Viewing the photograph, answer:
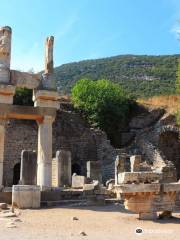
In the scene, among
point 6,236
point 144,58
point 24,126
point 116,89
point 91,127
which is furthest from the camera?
point 144,58

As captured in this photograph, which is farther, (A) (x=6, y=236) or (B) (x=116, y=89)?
(B) (x=116, y=89)

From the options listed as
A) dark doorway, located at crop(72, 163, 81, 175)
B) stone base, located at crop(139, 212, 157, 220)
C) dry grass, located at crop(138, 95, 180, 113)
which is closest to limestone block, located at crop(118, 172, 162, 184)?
stone base, located at crop(139, 212, 157, 220)

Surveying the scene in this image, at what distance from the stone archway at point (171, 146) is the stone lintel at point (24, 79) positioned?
63.3 ft

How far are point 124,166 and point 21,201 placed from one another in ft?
28.7

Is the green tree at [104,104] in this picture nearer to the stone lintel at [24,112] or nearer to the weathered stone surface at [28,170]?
the stone lintel at [24,112]

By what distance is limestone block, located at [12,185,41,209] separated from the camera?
1444 centimetres

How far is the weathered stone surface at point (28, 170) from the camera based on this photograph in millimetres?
15832

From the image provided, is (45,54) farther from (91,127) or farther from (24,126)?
(91,127)

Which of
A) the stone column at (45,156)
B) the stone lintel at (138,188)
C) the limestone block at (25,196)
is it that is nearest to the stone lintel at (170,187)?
the stone lintel at (138,188)

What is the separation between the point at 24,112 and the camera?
55.3ft

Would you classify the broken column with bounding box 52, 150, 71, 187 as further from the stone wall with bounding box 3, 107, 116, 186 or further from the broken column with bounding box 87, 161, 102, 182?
the stone wall with bounding box 3, 107, 116, 186

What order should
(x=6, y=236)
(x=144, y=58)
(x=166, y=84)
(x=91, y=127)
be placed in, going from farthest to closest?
(x=144, y=58) < (x=166, y=84) < (x=91, y=127) < (x=6, y=236)

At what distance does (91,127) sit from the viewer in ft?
119

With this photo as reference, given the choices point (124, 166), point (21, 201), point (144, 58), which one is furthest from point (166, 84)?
point (21, 201)
